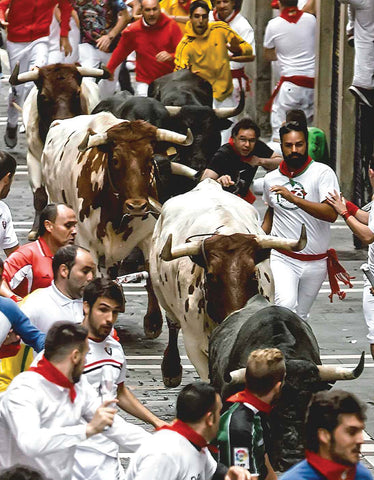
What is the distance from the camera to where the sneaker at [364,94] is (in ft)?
62.3

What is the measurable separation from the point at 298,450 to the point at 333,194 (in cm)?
433

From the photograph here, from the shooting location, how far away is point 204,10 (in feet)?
65.4

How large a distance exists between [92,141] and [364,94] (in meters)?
5.45

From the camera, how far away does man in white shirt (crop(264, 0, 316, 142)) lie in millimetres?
22094

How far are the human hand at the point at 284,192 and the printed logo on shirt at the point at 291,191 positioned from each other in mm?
346

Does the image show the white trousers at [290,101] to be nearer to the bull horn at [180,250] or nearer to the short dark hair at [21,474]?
the bull horn at [180,250]

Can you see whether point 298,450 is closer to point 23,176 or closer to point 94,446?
point 94,446

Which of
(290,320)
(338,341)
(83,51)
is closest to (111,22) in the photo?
(83,51)

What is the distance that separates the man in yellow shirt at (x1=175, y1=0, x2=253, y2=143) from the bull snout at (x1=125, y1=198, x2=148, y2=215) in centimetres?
596

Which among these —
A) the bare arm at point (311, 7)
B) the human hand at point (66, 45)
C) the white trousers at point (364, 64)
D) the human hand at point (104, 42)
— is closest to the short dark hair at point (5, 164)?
the white trousers at point (364, 64)

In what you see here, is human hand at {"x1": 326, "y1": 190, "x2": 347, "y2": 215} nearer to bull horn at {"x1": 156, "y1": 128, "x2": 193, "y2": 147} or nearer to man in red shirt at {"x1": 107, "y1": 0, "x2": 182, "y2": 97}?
bull horn at {"x1": 156, "y1": 128, "x2": 193, "y2": 147}

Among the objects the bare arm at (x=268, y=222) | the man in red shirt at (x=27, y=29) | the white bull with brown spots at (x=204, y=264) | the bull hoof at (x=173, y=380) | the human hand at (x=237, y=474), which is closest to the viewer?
the human hand at (x=237, y=474)

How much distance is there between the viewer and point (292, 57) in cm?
2216

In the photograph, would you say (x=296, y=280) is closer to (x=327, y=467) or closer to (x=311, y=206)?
(x=311, y=206)
